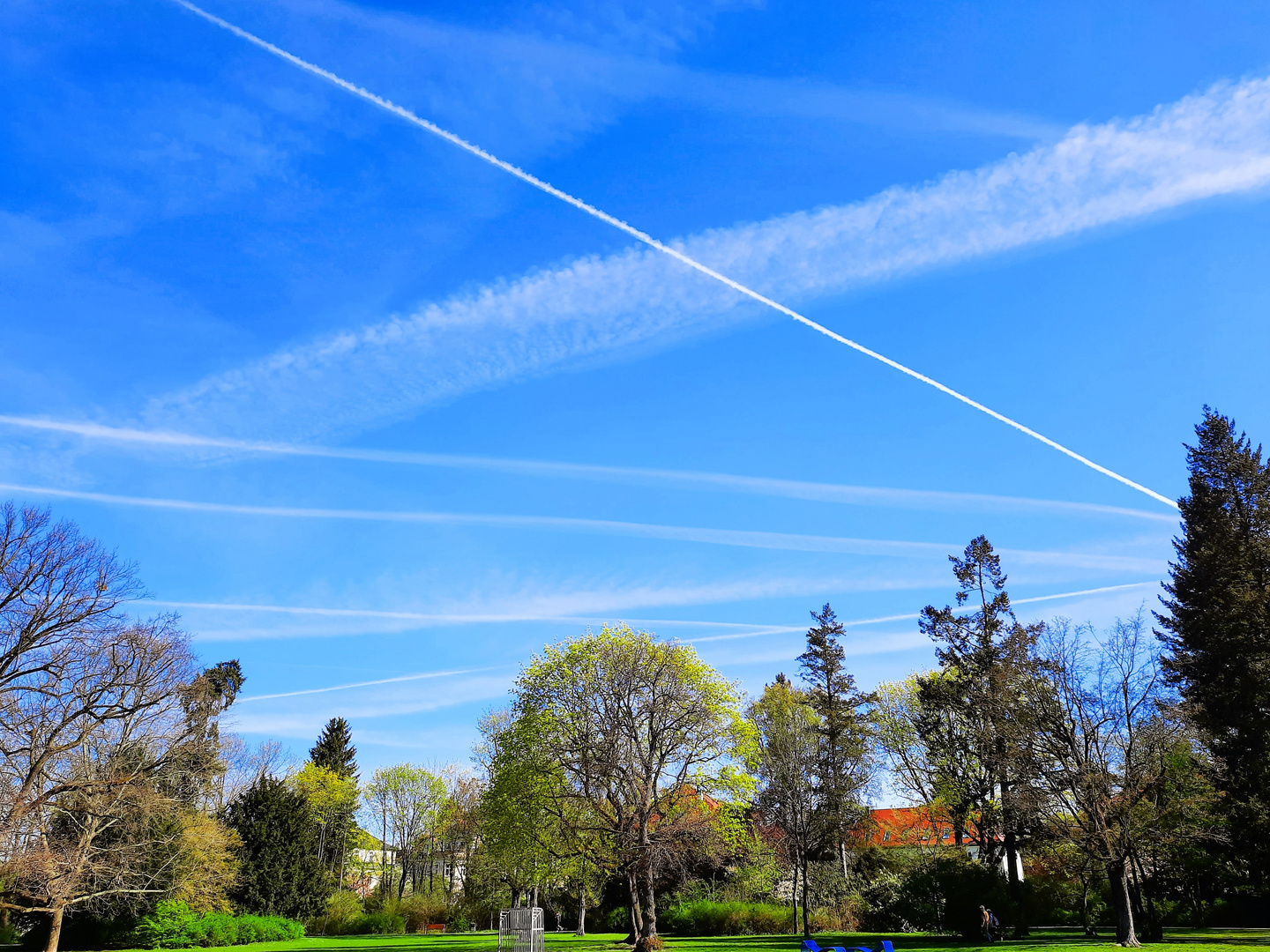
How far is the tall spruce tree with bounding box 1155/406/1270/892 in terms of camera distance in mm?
33250

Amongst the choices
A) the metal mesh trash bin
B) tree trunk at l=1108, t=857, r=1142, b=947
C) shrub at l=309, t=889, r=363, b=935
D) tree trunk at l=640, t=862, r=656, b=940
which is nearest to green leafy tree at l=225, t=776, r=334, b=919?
shrub at l=309, t=889, r=363, b=935

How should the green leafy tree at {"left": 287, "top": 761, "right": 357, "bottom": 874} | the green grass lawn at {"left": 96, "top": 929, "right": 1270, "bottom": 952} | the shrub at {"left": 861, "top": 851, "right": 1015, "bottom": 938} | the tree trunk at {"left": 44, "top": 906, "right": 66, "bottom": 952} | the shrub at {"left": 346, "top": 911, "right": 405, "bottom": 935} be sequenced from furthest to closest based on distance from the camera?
the green leafy tree at {"left": 287, "top": 761, "right": 357, "bottom": 874} → the shrub at {"left": 346, "top": 911, "right": 405, "bottom": 935} → the tree trunk at {"left": 44, "top": 906, "right": 66, "bottom": 952} → the shrub at {"left": 861, "top": 851, "right": 1015, "bottom": 938} → the green grass lawn at {"left": 96, "top": 929, "right": 1270, "bottom": 952}

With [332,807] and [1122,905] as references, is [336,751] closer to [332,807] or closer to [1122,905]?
[332,807]

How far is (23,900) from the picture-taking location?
39156 mm

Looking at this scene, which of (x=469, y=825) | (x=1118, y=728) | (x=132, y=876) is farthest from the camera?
(x=469, y=825)

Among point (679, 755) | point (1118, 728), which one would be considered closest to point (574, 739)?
point (679, 755)

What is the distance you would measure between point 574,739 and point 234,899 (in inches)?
1115

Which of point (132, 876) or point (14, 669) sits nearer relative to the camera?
→ point (14, 669)

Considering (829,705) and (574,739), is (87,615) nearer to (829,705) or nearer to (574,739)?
(574,739)

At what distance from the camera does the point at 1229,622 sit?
34719mm

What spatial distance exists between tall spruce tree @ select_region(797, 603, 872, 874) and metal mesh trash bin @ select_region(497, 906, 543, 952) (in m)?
25.2

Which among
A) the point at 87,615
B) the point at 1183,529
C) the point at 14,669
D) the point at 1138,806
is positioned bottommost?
the point at 1138,806

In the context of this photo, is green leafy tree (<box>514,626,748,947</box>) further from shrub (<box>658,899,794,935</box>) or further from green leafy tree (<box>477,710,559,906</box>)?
shrub (<box>658,899,794,935</box>)

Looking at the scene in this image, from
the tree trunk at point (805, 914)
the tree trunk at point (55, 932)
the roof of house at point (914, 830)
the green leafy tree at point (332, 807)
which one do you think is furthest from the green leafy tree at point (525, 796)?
the green leafy tree at point (332, 807)
